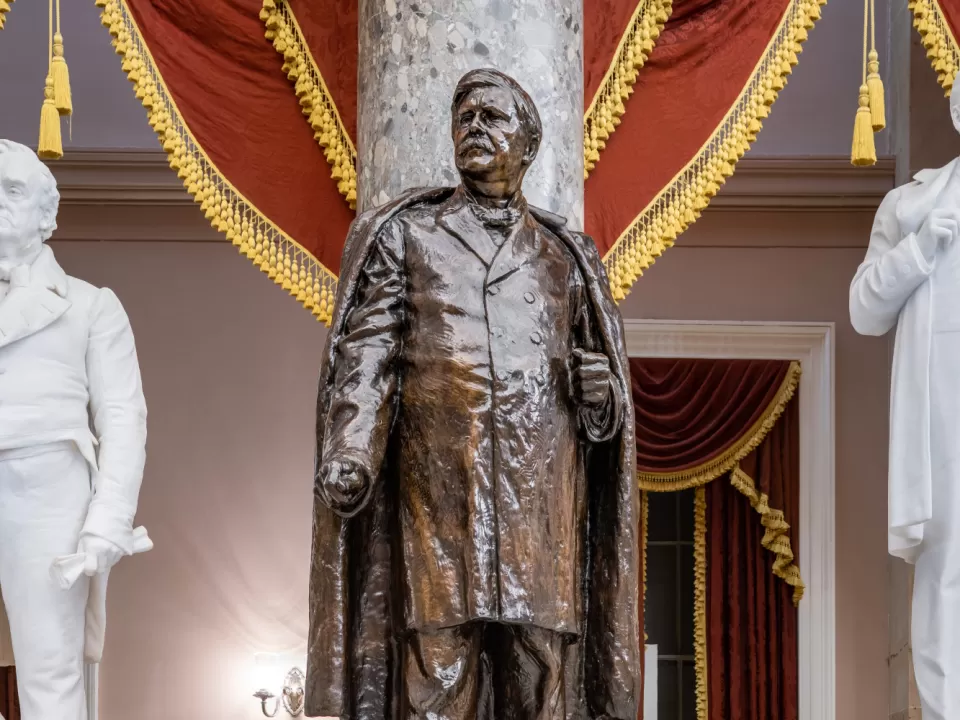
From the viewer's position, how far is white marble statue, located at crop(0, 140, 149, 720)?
4391mm

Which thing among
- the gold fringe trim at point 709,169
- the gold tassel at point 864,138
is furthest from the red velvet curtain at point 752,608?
the gold fringe trim at point 709,169

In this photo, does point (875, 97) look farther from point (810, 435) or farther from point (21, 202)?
point (810, 435)

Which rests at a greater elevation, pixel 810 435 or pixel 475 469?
pixel 810 435

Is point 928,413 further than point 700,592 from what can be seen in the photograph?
No

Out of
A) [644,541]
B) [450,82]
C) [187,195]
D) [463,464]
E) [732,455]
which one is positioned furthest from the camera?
[644,541]

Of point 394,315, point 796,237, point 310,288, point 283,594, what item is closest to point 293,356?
point 283,594

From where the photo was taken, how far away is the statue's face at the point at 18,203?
178 inches

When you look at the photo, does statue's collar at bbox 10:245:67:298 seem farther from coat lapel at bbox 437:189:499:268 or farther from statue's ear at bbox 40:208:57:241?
coat lapel at bbox 437:189:499:268

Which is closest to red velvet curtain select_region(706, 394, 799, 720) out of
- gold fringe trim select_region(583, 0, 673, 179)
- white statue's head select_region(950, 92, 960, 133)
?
gold fringe trim select_region(583, 0, 673, 179)

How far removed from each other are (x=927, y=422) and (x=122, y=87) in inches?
180

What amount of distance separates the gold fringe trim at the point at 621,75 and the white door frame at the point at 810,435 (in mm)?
3115

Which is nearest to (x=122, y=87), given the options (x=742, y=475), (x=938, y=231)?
(x=742, y=475)

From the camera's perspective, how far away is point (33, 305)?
4.51 metres

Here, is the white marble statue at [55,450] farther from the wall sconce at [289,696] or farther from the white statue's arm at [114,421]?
the wall sconce at [289,696]
